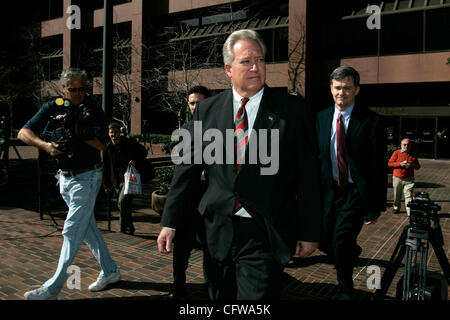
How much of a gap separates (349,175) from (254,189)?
1.80m

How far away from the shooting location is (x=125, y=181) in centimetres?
637

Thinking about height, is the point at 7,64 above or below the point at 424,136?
above

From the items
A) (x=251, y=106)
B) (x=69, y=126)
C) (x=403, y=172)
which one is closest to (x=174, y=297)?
(x=69, y=126)

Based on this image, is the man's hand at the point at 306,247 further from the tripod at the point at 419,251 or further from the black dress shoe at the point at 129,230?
the black dress shoe at the point at 129,230

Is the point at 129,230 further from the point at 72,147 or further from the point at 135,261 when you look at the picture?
the point at 72,147

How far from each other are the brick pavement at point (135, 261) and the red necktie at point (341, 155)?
1334mm

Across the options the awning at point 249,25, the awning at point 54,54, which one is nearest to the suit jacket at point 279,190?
the awning at point 249,25

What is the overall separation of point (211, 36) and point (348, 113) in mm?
20639

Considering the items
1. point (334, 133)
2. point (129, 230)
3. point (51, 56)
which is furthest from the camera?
point (51, 56)

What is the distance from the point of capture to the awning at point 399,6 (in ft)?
67.7

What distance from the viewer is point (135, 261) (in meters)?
5.18

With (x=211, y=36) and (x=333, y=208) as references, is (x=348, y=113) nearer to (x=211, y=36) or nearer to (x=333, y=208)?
(x=333, y=208)

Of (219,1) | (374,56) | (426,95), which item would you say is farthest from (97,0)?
(426,95)
